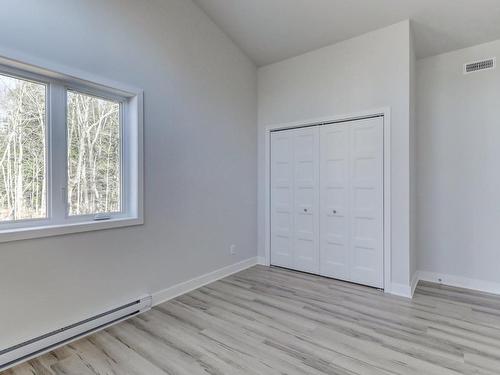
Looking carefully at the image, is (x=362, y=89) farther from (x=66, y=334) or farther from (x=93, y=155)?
(x=66, y=334)

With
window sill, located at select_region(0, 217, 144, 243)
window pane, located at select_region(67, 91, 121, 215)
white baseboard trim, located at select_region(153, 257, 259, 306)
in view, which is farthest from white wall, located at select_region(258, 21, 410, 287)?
window sill, located at select_region(0, 217, 144, 243)

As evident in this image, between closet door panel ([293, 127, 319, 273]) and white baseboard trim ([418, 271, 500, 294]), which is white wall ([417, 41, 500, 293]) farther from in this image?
closet door panel ([293, 127, 319, 273])

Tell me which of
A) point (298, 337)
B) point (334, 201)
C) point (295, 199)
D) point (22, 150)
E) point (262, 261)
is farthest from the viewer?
point (262, 261)

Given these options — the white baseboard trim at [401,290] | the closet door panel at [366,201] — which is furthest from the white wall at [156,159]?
the white baseboard trim at [401,290]

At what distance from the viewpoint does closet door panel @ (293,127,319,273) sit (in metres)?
3.88

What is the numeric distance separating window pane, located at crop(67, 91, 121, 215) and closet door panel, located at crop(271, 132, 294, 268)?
223cm

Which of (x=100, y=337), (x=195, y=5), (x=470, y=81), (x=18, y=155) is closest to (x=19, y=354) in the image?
(x=100, y=337)

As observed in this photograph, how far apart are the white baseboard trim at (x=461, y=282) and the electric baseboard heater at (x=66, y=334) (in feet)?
11.3

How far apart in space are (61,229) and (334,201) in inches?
118

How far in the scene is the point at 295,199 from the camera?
4074 millimetres

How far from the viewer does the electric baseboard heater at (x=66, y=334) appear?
79.7 inches

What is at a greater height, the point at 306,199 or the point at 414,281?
the point at 306,199

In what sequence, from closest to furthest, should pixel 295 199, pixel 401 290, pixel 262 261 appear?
pixel 401 290
pixel 295 199
pixel 262 261

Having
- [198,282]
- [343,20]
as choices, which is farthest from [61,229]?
[343,20]
